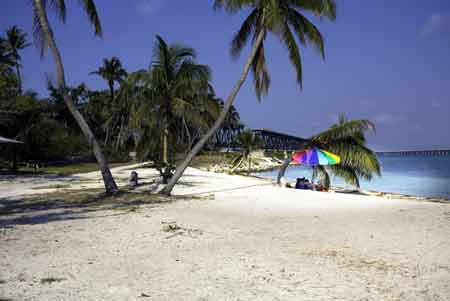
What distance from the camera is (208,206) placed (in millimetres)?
9609

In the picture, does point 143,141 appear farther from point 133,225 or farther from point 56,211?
point 133,225

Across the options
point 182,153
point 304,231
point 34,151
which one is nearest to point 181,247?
point 304,231

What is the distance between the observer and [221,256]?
464 cm

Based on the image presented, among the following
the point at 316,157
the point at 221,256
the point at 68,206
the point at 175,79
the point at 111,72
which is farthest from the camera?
the point at 111,72

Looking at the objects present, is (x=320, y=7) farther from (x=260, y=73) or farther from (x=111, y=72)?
(x=111, y=72)

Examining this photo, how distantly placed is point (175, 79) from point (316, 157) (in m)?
7.39

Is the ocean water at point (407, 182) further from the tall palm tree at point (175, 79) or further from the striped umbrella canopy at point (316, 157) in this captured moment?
the tall palm tree at point (175, 79)

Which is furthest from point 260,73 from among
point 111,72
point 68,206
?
point 111,72

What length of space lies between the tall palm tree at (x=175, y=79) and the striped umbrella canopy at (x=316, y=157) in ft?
19.6

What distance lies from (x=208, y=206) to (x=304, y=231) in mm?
3795

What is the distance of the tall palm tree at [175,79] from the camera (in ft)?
41.7

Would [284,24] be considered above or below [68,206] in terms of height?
above

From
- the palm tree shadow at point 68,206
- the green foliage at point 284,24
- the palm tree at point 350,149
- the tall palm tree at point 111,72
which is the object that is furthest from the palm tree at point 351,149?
the tall palm tree at point 111,72

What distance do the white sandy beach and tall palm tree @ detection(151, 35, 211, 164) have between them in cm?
599
